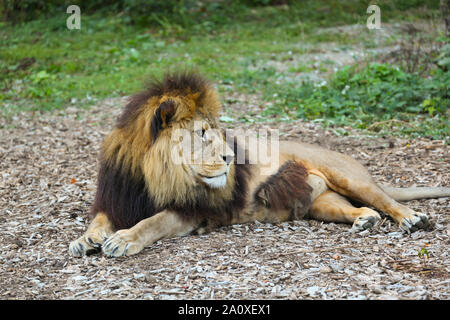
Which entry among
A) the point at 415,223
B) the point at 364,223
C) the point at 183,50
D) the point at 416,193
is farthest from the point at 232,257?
the point at 183,50

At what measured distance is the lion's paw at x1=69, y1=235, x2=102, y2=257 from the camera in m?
3.62

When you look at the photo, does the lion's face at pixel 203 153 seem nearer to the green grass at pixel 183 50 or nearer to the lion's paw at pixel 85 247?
the lion's paw at pixel 85 247

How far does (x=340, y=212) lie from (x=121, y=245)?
1.58 meters

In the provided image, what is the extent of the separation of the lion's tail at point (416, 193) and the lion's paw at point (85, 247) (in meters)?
2.17

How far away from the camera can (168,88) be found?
3.72 m

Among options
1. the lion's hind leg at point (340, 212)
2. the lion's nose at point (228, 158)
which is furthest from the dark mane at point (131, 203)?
the lion's hind leg at point (340, 212)

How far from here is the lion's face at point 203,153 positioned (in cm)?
354

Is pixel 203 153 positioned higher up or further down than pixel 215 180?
higher up

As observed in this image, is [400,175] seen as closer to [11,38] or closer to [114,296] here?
[114,296]

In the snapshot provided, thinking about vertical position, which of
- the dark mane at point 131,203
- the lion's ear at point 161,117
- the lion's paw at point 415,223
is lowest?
the lion's paw at point 415,223

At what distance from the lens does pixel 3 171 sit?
18.4ft

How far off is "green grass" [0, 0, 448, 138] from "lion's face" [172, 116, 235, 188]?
3179 mm

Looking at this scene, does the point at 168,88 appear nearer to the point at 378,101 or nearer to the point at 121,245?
the point at 121,245

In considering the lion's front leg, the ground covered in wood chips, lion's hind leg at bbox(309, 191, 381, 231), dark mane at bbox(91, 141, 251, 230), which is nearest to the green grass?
lion's hind leg at bbox(309, 191, 381, 231)
